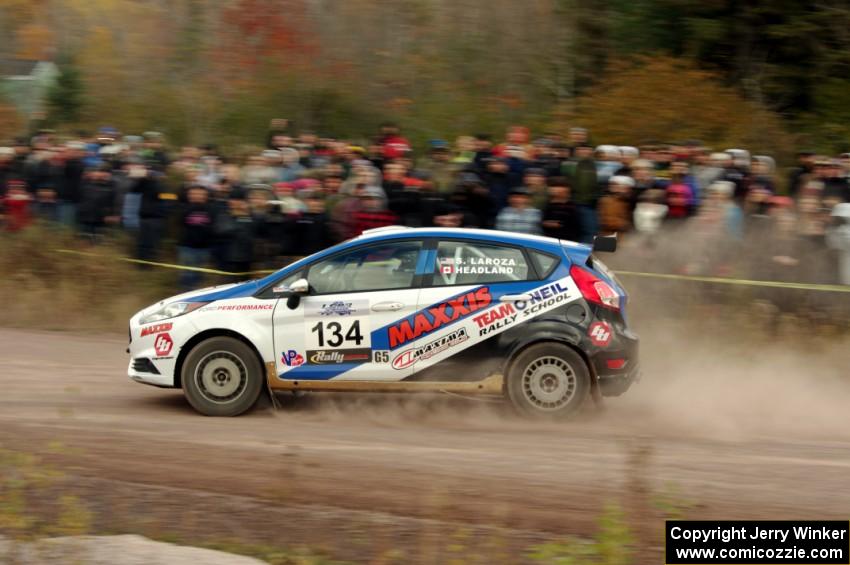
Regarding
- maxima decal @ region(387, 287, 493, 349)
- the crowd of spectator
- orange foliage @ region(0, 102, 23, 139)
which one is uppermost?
orange foliage @ region(0, 102, 23, 139)

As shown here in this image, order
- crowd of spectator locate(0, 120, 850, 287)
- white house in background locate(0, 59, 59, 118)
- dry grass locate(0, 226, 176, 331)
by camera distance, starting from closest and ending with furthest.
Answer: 1. crowd of spectator locate(0, 120, 850, 287)
2. dry grass locate(0, 226, 176, 331)
3. white house in background locate(0, 59, 59, 118)

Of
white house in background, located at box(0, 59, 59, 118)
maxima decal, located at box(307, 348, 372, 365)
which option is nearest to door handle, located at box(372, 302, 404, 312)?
maxima decal, located at box(307, 348, 372, 365)

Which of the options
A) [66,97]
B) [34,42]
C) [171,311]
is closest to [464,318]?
[171,311]

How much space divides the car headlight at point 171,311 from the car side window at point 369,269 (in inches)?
42.0

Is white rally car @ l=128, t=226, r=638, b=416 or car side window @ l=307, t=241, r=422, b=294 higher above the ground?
car side window @ l=307, t=241, r=422, b=294

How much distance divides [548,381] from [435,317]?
1.16m

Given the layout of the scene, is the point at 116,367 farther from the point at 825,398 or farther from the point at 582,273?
the point at 825,398

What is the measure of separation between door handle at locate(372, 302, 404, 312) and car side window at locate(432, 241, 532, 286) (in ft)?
1.24

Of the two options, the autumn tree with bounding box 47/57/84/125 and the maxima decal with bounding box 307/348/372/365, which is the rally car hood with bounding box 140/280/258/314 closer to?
the maxima decal with bounding box 307/348/372/365

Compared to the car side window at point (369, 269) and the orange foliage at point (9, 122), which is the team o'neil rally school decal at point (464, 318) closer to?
the car side window at point (369, 269)

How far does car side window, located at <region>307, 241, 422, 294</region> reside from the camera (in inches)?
406

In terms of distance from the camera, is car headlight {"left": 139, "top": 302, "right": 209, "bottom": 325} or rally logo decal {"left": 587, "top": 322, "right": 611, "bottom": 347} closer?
rally logo decal {"left": 587, "top": 322, "right": 611, "bottom": 347}

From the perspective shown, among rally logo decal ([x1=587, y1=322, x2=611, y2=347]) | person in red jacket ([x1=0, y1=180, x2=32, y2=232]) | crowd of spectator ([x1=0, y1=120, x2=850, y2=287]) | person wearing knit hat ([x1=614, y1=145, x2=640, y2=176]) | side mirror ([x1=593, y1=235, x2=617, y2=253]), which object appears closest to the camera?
rally logo decal ([x1=587, y1=322, x2=611, y2=347])

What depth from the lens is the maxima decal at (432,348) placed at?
10219mm
